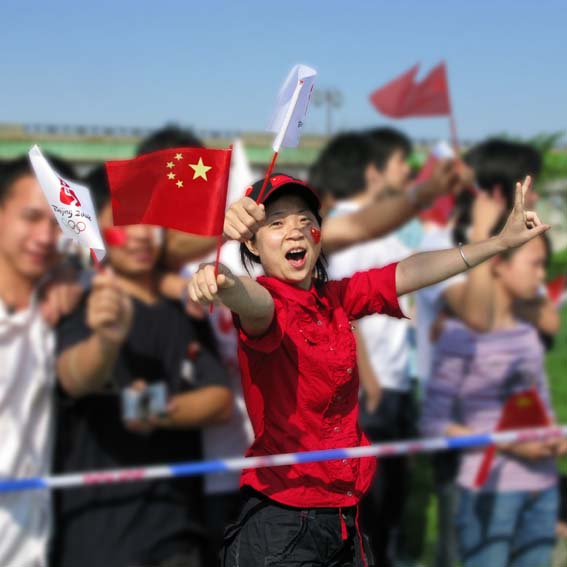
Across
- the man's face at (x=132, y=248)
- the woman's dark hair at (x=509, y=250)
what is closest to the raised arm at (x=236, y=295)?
the man's face at (x=132, y=248)

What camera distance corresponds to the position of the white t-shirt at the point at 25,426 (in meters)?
3.63

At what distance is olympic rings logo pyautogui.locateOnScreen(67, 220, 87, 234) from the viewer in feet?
8.69

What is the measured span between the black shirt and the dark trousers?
0.92m

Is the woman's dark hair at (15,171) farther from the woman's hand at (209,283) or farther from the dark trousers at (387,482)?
the woman's hand at (209,283)

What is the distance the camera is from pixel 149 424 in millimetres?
3939

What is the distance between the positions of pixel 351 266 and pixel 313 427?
2.00 meters

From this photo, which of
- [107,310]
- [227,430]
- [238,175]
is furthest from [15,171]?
[227,430]

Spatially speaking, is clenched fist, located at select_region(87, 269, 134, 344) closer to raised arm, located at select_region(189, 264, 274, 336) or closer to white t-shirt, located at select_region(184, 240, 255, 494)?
white t-shirt, located at select_region(184, 240, 255, 494)

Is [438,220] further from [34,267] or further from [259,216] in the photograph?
[259,216]

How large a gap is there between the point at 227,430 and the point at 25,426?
852 mm

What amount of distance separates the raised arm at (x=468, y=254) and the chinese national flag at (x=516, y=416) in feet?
5.87

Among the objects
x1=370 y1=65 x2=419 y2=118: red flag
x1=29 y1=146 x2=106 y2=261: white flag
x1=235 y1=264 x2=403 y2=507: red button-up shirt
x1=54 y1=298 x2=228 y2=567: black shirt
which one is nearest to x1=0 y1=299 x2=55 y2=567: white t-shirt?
x1=54 y1=298 x2=228 y2=567: black shirt

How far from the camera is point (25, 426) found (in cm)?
371

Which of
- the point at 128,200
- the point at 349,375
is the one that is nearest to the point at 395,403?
the point at 349,375
